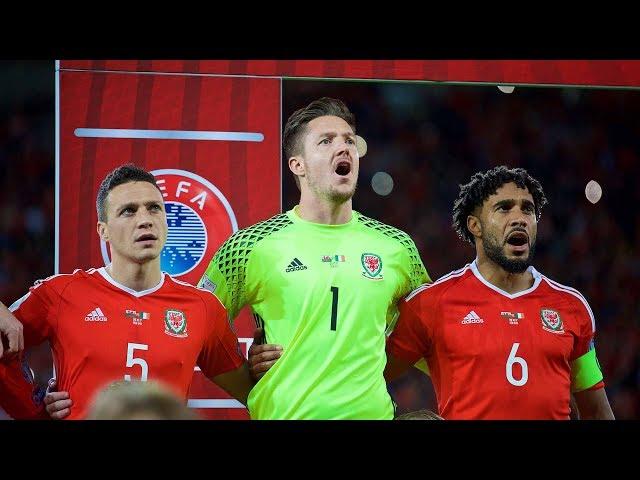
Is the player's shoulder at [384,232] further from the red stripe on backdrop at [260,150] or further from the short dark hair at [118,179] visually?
the short dark hair at [118,179]

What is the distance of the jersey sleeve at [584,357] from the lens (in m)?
4.86

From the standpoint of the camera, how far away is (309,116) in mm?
4789

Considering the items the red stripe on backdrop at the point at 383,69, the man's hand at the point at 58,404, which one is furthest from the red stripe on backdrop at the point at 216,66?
the man's hand at the point at 58,404

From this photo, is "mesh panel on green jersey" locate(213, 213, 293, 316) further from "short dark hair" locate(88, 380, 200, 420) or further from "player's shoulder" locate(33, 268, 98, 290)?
"short dark hair" locate(88, 380, 200, 420)

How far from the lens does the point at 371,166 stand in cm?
551

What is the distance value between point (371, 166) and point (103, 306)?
1.75m

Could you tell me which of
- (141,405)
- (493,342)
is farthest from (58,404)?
(141,405)

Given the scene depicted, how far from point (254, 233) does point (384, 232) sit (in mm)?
592

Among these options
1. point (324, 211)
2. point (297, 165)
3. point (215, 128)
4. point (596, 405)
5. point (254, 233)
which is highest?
point (215, 128)

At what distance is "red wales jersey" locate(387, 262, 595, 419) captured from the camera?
4605 mm

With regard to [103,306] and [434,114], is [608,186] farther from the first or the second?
[103,306]

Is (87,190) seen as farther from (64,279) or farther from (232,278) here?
(232,278)

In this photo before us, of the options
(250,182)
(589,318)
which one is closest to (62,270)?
(250,182)

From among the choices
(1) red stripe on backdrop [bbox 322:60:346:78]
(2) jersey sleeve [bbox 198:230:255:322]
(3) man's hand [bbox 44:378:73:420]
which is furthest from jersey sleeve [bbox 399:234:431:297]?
(3) man's hand [bbox 44:378:73:420]
